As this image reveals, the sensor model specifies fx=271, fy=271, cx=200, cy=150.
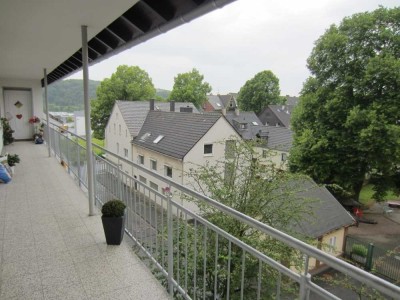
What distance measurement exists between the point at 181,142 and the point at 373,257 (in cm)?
897

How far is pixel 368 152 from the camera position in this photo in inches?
436

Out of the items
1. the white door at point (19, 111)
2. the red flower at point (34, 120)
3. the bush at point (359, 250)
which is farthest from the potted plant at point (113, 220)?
the bush at point (359, 250)

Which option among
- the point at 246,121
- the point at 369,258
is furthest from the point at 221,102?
the point at 369,258

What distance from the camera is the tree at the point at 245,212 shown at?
3.37 metres

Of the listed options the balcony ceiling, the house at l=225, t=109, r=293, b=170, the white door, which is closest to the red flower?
the white door

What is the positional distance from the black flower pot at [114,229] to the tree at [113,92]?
23.3 metres

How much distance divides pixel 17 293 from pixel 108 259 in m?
0.76

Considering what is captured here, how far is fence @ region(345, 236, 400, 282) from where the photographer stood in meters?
8.81

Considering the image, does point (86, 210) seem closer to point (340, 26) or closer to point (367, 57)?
point (367, 57)

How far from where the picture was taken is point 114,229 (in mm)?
2871

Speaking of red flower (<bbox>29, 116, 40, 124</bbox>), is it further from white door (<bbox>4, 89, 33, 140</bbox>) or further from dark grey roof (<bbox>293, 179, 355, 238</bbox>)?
dark grey roof (<bbox>293, 179, 355, 238</bbox>)

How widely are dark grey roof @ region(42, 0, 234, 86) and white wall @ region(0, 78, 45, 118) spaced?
733cm

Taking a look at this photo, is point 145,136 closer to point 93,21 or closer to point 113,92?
point 113,92

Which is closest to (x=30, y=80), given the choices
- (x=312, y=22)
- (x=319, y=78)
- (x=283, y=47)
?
(x=319, y=78)
